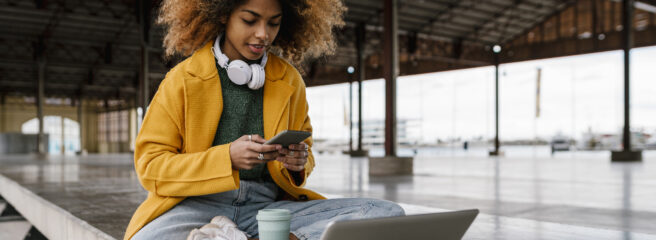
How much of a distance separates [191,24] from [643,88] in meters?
24.9

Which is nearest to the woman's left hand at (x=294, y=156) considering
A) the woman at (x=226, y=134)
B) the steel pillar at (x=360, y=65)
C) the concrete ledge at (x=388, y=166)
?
the woman at (x=226, y=134)

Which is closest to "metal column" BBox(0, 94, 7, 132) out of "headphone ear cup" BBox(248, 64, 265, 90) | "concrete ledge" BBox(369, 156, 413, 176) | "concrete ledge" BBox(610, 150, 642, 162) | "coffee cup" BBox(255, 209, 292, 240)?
"concrete ledge" BBox(369, 156, 413, 176)

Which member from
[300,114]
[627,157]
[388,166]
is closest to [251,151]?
[300,114]

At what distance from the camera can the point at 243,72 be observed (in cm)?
197

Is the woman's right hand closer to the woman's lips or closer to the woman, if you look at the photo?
the woman

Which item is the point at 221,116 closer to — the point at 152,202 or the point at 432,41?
the point at 152,202

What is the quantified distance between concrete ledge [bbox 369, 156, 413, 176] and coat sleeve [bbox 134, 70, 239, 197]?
33.3ft

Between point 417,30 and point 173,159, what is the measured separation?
23.3m

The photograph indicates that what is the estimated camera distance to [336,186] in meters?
8.44

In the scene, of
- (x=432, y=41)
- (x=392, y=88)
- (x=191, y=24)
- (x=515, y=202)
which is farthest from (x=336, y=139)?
(x=191, y=24)

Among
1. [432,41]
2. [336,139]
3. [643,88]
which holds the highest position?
[432,41]

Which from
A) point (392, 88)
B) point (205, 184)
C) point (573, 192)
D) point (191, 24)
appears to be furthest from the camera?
point (392, 88)

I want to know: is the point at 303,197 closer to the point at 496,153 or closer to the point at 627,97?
the point at 627,97

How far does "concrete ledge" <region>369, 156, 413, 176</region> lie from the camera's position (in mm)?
12000
